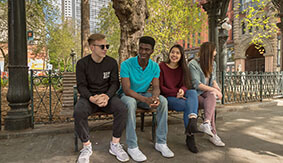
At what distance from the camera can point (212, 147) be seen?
3006 mm

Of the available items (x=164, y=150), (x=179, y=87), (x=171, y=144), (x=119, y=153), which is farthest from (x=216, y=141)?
(x=119, y=153)

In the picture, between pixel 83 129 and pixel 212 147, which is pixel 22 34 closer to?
pixel 83 129

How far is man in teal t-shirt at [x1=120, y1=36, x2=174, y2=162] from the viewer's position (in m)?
2.67

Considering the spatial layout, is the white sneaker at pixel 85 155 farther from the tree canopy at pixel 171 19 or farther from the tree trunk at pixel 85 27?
the tree canopy at pixel 171 19

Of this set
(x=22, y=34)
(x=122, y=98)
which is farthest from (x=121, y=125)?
(x=22, y=34)

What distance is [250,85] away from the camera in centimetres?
699

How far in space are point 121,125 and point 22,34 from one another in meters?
2.81

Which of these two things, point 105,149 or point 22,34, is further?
point 22,34

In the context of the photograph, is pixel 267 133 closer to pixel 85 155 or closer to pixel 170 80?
pixel 170 80

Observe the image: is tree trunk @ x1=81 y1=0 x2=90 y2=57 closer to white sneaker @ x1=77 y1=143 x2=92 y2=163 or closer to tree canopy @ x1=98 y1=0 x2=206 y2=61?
tree canopy @ x1=98 y1=0 x2=206 y2=61

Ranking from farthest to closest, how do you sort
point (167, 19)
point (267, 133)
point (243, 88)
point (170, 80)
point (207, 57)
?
point (167, 19) < point (243, 88) < point (267, 133) < point (207, 57) < point (170, 80)

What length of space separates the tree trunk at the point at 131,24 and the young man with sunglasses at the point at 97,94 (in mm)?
3768

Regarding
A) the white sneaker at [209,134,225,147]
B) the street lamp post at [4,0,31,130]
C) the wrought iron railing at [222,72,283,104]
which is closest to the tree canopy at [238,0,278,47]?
the wrought iron railing at [222,72,283,104]

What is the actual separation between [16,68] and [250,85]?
7465mm
